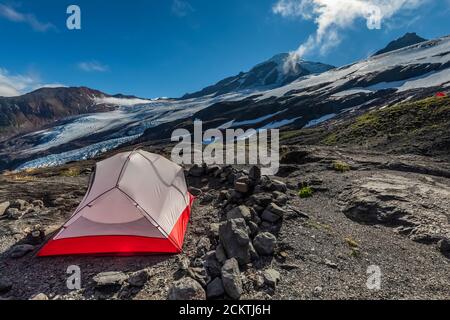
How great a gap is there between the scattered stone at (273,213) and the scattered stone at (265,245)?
1620 millimetres

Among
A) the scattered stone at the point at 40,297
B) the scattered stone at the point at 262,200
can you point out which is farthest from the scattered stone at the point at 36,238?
the scattered stone at the point at 262,200

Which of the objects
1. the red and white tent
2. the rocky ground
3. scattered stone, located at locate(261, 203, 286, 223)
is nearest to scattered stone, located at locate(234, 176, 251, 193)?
the rocky ground

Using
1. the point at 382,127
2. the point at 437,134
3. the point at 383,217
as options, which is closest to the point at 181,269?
the point at 383,217

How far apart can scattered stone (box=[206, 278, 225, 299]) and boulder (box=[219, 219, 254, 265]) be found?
1.16 m

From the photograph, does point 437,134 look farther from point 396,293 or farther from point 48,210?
point 48,210

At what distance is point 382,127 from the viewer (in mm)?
31906

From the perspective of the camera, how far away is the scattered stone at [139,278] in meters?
7.50

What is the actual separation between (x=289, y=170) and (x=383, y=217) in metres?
8.83

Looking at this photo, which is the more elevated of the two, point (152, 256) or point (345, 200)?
point (345, 200)

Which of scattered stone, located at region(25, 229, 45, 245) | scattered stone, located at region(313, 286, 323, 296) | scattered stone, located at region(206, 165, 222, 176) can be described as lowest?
scattered stone, located at region(313, 286, 323, 296)

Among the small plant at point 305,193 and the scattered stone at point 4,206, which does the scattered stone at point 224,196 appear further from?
the scattered stone at point 4,206

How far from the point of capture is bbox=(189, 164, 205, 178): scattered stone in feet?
60.1

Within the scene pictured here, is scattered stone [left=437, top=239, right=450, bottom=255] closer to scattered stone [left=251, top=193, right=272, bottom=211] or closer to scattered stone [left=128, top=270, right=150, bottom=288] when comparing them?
scattered stone [left=251, top=193, right=272, bottom=211]
